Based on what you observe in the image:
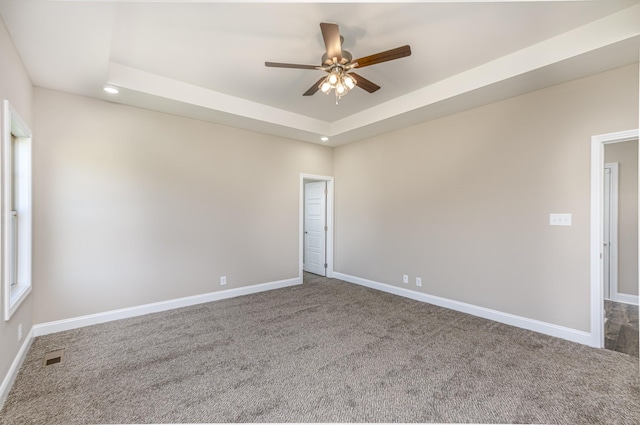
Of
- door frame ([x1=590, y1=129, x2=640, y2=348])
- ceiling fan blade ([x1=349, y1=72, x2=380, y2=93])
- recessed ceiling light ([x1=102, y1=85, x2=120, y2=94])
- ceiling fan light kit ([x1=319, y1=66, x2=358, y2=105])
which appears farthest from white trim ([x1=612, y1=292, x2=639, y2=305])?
recessed ceiling light ([x1=102, y1=85, x2=120, y2=94])

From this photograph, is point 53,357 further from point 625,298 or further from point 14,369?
point 625,298

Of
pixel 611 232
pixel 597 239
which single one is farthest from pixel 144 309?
pixel 611 232

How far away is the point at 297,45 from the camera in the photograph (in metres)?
2.70

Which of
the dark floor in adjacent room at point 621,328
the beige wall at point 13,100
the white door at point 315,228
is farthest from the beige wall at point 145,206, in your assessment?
the dark floor in adjacent room at point 621,328

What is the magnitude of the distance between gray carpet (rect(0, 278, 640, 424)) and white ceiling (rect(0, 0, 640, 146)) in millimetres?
2739

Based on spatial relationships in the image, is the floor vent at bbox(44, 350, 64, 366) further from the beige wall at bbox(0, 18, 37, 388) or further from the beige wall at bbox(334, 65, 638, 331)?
the beige wall at bbox(334, 65, 638, 331)

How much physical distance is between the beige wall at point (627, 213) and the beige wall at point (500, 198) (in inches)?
88.0

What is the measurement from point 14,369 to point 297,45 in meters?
3.72

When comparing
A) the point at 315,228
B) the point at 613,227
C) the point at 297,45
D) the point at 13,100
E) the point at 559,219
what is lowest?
the point at 315,228

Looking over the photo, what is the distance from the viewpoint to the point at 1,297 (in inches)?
81.6

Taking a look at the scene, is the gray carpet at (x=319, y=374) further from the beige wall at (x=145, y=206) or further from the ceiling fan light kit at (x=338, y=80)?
the ceiling fan light kit at (x=338, y=80)

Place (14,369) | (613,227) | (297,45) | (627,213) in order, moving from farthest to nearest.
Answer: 1. (613,227)
2. (627,213)
3. (297,45)
4. (14,369)

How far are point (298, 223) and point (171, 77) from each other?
2.99m


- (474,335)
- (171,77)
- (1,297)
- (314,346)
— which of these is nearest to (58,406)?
(1,297)
